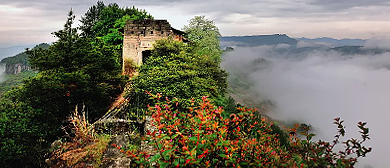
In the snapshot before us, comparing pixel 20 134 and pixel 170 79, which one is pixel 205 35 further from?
pixel 20 134

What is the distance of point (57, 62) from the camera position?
13703mm

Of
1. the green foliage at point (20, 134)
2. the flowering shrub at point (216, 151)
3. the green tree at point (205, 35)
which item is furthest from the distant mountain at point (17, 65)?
the flowering shrub at point (216, 151)

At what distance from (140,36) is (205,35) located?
9.30 meters

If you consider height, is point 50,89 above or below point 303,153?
below

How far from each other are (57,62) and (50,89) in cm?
230

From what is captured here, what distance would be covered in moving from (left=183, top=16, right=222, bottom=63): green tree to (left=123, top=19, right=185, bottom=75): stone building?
22.9ft

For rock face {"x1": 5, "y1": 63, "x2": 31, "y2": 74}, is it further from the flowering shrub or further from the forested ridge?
the flowering shrub

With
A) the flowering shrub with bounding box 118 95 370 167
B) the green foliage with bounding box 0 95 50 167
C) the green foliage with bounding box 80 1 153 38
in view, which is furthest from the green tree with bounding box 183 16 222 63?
the flowering shrub with bounding box 118 95 370 167

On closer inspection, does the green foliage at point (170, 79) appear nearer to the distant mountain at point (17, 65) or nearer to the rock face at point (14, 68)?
the distant mountain at point (17, 65)

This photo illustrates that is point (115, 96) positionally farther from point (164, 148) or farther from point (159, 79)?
point (164, 148)

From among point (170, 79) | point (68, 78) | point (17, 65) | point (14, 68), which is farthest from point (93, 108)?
point (14, 68)

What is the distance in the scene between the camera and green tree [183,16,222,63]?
991 inches

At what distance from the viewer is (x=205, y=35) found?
25.8 metres

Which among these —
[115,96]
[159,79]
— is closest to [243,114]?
[159,79]
